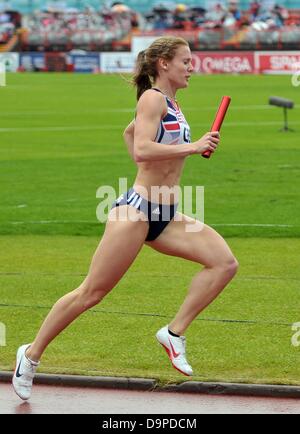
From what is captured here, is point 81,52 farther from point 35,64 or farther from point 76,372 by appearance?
point 76,372

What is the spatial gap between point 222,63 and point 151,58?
5128 centimetres

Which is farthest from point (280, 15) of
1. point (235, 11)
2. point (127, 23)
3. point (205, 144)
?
point (205, 144)

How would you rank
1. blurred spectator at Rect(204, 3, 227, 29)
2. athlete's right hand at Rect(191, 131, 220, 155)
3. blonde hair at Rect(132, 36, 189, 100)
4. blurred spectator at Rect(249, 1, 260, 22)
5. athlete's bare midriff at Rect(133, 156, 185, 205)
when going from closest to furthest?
athlete's right hand at Rect(191, 131, 220, 155)
athlete's bare midriff at Rect(133, 156, 185, 205)
blonde hair at Rect(132, 36, 189, 100)
blurred spectator at Rect(204, 3, 227, 29)
blurred spectator at Rect(249, 1, 260, 22)

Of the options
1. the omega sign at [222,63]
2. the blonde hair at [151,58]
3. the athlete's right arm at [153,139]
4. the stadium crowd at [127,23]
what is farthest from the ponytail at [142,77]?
the stadium crowd at [127,23]

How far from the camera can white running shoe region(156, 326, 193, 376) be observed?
846 centimetres

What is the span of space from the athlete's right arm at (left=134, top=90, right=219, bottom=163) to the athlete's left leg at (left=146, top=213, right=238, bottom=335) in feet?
1.97

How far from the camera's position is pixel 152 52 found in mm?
8484

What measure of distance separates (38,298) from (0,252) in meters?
3.19

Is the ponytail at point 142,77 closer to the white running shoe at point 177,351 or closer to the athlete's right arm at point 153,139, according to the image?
the athlete's right arm at point 153,139

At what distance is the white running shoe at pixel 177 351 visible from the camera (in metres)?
8.46

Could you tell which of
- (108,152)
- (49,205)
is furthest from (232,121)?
(49,205)

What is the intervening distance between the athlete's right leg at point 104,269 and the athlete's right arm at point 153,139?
0.43 metres

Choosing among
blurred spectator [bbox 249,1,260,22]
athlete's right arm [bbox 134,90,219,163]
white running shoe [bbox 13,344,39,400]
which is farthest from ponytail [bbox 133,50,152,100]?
blurred spectator [bbox 249,1,260,22]

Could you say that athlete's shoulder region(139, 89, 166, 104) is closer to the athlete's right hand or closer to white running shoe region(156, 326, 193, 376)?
the athlete's right hand
